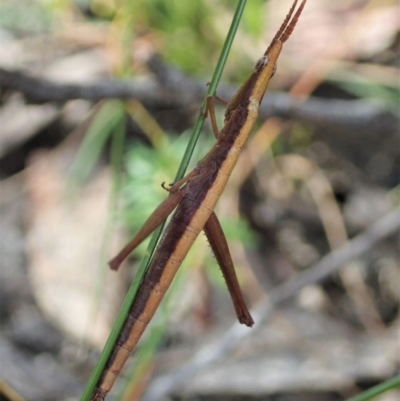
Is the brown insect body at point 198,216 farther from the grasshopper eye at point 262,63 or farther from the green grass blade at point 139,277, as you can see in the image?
the green grass blade at point 139,277

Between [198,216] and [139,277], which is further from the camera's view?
[198,216]

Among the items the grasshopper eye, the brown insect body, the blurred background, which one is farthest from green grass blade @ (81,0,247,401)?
the blurred background

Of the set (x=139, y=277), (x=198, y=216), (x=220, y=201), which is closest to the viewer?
(x=139, y=277)

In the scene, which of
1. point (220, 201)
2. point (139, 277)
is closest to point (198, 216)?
point (139, 277)

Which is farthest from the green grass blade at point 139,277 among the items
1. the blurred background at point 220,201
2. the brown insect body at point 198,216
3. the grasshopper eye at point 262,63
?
the blurred background at point 220,201

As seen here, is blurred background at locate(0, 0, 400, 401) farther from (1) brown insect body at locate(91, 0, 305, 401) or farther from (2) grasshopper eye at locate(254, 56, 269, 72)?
(2) grasshopper eye at locate(254, 56, 269, 72)

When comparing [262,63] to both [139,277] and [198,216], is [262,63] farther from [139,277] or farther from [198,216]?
[139,277]

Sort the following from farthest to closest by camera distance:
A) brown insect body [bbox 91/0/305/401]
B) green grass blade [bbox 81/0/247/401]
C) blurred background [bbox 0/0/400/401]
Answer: blurred background [bbox 0/0/400/401] < brown insect body [bbox 91/0/305/401] < green grass blade [bbox 81/0/247/401]
